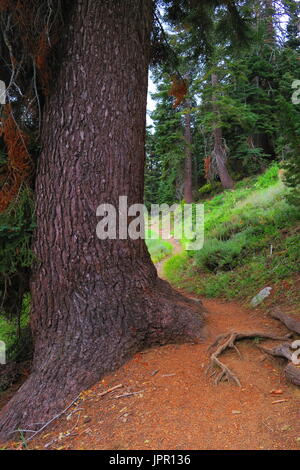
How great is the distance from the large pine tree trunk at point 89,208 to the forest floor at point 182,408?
317mm

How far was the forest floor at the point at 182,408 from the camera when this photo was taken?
230 cm

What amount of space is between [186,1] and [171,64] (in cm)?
113

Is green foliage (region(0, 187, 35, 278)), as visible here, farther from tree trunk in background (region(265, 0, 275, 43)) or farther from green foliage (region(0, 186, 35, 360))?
tree trunk in background (region(265, 0, 275, 43))

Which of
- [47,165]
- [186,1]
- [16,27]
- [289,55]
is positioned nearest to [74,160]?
[47,165]

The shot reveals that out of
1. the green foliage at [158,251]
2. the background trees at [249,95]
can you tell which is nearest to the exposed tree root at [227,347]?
the green foliage at [158,251]

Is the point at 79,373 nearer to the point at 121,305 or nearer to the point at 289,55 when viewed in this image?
the point at 121,305

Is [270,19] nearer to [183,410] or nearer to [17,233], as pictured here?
[17,233]

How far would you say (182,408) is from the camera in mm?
2668

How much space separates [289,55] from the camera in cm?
1778

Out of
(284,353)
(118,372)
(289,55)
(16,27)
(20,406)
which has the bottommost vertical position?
(20,406)

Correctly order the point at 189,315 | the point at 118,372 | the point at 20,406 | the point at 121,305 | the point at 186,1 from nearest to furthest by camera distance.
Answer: the point at 20,406, the point at 118,372, the point at 121,305, the point at 189,315, the point at 186,1

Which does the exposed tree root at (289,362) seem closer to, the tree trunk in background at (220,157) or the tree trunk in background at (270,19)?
the tree trunk in background at (220,157)

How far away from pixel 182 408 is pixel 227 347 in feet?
3.36

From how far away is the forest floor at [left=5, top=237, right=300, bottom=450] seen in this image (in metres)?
2.30
